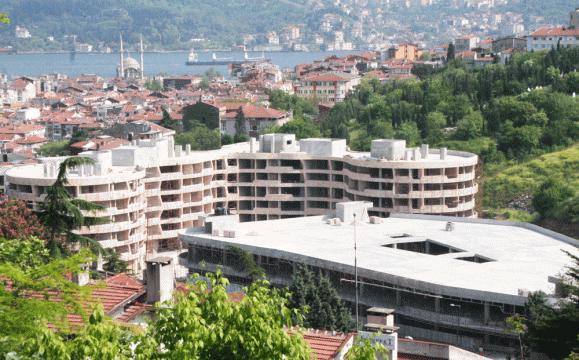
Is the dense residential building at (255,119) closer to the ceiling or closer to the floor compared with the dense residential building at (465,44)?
closer to the floor

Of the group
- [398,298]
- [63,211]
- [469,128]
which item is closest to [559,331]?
[398,298]

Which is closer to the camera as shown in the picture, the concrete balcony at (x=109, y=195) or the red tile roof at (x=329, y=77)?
the concrete balcony at (x=109, y=195)

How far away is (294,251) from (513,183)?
25.9 m

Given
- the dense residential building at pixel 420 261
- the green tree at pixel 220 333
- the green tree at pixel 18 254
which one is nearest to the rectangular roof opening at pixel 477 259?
the dense residential building at pixel 420 261

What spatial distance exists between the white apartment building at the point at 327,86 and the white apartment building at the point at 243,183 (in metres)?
78.5

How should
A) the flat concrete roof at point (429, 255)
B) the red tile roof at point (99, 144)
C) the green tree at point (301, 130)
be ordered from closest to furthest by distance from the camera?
Result: the flat concrete roof at point (429, 255)
the red tile roof at point (99, 144)
the green tree at point (301, 130)

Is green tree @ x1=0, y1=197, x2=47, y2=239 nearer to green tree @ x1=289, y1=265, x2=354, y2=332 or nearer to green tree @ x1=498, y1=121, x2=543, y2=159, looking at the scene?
green tree @ x1=289, y1=265, x2=354, y2=332

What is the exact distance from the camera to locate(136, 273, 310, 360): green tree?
535 inches

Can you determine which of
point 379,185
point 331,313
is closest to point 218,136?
point 379,185

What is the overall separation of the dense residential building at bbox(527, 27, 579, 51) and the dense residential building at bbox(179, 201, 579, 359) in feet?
255

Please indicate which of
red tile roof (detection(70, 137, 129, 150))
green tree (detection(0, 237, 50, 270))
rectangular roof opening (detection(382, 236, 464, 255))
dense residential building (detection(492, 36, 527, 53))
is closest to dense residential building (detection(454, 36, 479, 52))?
dense residential building (detection(492, 36, 527, 53))

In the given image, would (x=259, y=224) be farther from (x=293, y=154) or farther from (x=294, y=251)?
(x=293, y=154)

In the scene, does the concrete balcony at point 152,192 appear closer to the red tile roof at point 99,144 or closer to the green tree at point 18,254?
the red tile roof at point 99,144

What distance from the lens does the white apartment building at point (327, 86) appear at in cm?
13846
